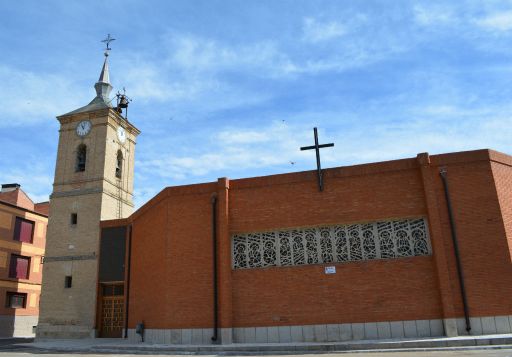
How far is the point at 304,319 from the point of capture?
14688 mm

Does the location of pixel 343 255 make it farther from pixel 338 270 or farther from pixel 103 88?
pixel 103 88

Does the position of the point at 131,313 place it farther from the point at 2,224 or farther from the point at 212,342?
the point at 2,224

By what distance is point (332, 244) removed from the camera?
49.7ft

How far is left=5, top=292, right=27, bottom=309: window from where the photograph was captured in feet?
87.0

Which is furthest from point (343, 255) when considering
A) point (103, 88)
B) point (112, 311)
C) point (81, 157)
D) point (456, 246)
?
point (103, 88)

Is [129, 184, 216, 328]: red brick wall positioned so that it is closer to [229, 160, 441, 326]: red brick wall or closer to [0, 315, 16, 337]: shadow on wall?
[229, 160, 441, 326]: red brick wall

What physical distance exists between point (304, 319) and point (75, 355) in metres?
7.38

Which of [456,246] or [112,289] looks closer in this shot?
[456,246]

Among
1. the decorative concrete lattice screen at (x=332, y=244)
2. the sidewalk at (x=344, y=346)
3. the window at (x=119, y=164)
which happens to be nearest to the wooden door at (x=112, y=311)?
the sidewalk at (x=344, y=346)

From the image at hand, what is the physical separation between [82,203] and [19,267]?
8.51 metres

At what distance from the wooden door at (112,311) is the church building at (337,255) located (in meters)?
2.84

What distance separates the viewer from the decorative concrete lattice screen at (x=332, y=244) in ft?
48.1

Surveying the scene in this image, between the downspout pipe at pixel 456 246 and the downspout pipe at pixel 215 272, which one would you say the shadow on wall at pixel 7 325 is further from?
the downspout pipe at pixel 456 246

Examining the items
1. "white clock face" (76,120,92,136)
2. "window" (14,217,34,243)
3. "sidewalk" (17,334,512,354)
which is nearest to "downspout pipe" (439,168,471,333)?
"sidewalk" (17,334,512,354)
